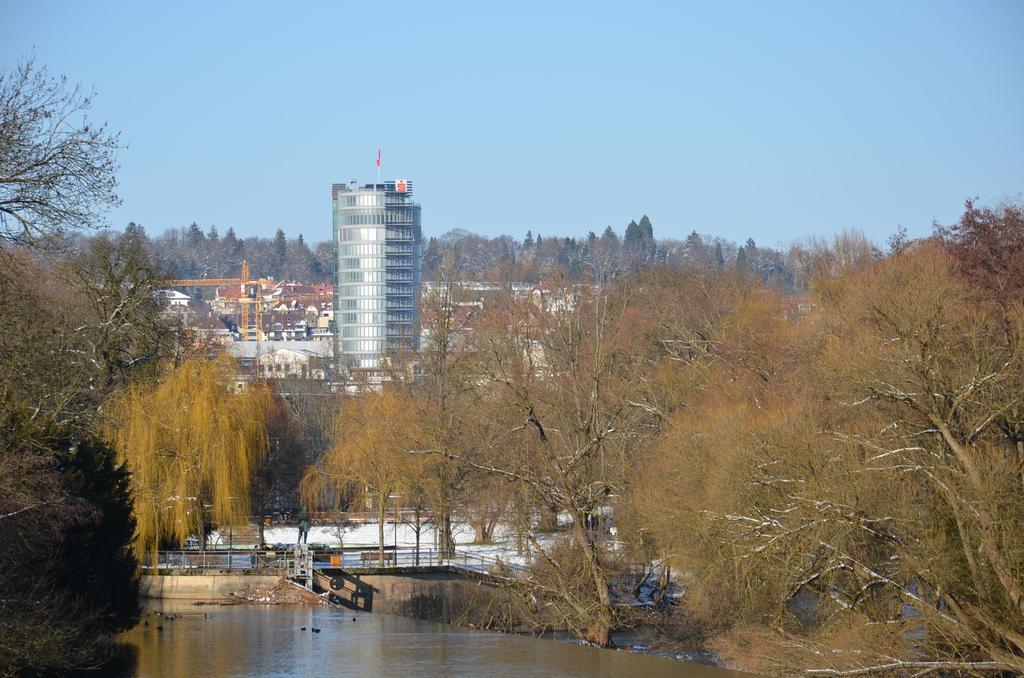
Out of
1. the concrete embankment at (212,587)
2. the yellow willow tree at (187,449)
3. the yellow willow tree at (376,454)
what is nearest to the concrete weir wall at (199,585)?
the concrete embankment at (212,587)

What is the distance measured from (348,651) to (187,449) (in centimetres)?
1171

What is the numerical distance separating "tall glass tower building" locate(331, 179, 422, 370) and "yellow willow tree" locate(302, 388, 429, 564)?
346 feet

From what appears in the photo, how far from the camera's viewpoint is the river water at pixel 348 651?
87.8ft

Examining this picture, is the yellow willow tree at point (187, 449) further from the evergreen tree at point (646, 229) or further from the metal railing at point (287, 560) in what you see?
the evergreen tree at point (646, 229)

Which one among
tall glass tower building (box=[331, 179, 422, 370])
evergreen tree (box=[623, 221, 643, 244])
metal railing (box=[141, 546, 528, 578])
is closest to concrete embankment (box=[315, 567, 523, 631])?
metal railing (box=[141, 546, 528, 578])

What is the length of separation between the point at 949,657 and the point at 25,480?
1438 cm

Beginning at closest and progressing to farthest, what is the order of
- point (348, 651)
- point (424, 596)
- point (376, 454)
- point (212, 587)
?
point (348, 651)
point (424, 596)
point (212, 587)
point (376, 454)

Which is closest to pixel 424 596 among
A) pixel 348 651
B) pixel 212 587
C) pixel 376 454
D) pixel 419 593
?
pixel 419 593

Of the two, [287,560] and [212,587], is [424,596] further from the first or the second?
[212,587]

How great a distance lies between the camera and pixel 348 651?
29156 mm

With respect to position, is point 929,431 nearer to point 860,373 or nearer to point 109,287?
point 860,373

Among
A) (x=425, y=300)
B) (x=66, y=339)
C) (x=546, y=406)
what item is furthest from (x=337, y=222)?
(x=66, y=339)

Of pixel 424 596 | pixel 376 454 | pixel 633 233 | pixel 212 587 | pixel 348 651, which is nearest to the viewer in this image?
pixel 348 651

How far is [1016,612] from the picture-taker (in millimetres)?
20688
